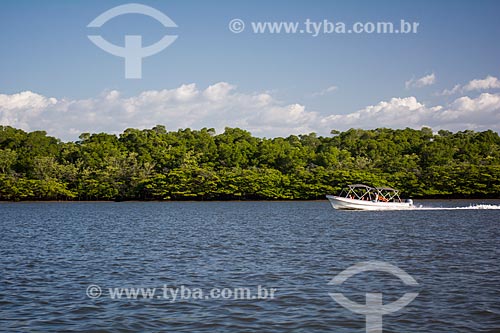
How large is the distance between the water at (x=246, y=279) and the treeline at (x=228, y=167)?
274 feet

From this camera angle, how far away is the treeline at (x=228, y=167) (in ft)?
413

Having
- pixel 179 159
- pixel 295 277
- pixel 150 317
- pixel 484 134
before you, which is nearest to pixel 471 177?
pixel 484 134

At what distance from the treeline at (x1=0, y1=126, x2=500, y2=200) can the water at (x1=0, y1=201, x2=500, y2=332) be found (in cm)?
8347

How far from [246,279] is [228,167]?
126515 millimetres

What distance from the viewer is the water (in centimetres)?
1742

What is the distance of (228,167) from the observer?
150 metres

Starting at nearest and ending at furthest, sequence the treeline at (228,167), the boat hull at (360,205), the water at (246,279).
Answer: the water at (246,279), the boat hull at (360,205), the treeline at (228,167)

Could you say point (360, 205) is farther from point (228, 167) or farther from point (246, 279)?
point (228, 167)

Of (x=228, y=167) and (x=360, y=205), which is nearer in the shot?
(x=360, y=205)
